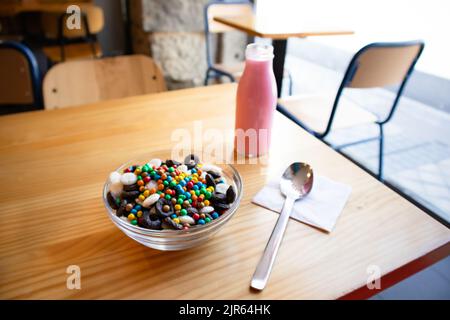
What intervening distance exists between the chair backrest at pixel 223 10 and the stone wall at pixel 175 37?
40 centimetres

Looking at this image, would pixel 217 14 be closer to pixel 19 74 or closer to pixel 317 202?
pixel 19 74

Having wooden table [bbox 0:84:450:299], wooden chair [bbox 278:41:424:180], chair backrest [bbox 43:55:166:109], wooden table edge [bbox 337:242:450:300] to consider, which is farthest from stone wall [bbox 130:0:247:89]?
wooden table edge [bbox 337:242:450:300]

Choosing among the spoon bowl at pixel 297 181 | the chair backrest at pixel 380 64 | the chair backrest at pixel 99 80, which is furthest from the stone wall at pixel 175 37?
the spoon bowl at pixel 297 181

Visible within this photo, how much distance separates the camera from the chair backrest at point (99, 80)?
112 cm

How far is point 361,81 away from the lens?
133 centimetres

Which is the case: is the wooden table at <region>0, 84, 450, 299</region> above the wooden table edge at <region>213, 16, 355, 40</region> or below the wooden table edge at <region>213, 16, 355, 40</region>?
below

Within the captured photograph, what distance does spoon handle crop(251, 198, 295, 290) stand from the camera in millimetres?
446

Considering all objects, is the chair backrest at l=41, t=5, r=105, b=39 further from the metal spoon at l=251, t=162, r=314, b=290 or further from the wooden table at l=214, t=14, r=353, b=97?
the metal spoon at l=251, t=162, r=314, b=290

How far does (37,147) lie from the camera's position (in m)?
0.75

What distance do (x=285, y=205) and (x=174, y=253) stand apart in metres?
0.21

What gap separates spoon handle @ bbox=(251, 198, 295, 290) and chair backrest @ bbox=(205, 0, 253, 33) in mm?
1935

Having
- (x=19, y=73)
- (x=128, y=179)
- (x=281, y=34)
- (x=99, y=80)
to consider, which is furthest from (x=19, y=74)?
(x=281, y=34)

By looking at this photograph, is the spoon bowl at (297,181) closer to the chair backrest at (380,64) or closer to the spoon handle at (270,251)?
the spoon handle at (270,251)

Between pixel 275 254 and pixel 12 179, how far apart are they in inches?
20.3
